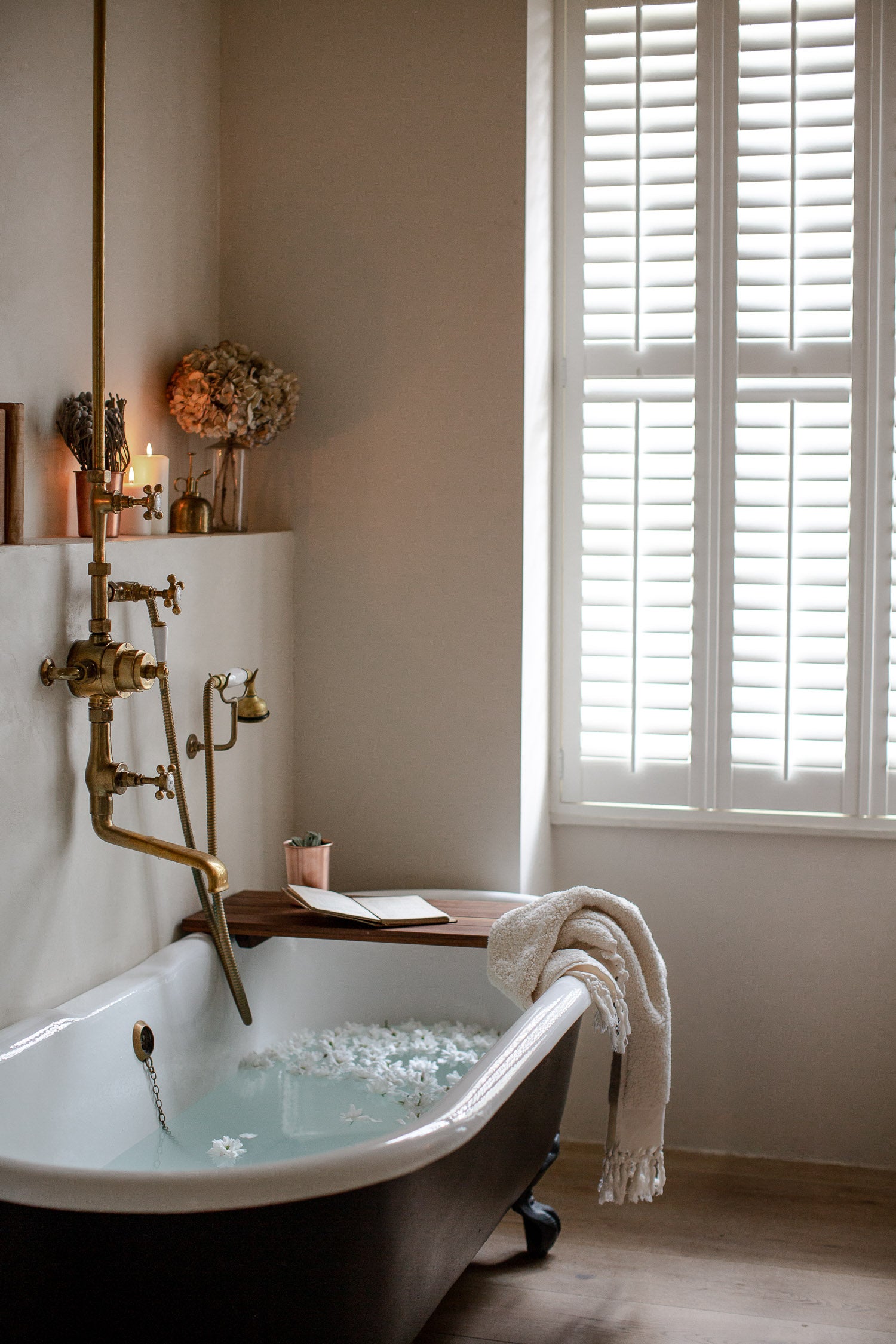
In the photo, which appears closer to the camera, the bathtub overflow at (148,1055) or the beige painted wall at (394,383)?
the bathtub overflow at (148,1055)

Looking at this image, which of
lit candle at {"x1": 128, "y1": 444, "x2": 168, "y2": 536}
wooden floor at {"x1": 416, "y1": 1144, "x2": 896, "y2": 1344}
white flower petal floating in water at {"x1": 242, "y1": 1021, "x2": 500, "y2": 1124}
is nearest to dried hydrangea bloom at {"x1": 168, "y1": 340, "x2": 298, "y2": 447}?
lit candle at {"x1": 128, "y1": 444, "x2": 168, "y2": 536}

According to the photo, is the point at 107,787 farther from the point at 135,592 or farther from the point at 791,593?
the point at 791,593

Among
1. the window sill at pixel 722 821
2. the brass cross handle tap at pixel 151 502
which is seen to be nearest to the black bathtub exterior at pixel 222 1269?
the brass cross handle tap at pixel 151 502

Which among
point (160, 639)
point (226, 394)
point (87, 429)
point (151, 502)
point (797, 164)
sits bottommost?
Answer: point (160, 639)

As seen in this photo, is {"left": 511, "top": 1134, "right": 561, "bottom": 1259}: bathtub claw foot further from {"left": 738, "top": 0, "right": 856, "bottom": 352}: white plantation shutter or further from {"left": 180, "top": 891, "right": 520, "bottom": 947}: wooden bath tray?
{"left": 738, "top": 0, "right": 856, "bottom": 352}: white plantation shutter

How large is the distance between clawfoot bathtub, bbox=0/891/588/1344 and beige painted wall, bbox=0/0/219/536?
839 millimetres

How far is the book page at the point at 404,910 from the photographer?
232 cm

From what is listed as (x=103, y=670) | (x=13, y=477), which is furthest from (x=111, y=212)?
(x=103, y=670)

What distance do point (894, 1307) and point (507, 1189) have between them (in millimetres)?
826

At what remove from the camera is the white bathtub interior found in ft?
5.72

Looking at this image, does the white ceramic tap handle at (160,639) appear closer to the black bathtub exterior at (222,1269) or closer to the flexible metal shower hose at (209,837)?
the flexible metal shower hose at (209,837)

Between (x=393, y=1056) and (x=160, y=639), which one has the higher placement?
(x=160, y=639)

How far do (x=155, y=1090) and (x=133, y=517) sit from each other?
3.46ft

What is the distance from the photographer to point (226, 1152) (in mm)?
1891
